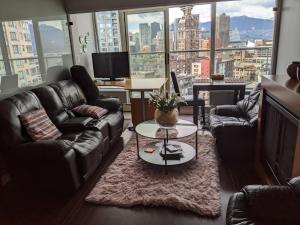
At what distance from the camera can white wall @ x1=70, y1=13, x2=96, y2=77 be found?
436cm

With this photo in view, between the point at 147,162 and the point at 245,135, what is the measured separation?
1.22 m

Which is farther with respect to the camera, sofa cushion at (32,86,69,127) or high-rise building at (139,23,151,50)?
high-rise building at (139,23,151,50)

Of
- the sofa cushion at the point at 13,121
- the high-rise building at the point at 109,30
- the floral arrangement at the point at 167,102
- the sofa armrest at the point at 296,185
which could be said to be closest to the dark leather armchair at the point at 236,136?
the floral arrangement at the point at 167,102

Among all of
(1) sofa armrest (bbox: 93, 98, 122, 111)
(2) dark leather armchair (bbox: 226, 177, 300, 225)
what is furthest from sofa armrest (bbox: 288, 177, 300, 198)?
(1) sofa armrest (bbox: 93, 98, 122, 111)

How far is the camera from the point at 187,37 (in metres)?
4.66

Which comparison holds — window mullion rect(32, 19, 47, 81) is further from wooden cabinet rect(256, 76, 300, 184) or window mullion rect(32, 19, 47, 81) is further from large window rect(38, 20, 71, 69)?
wooden cabinet rect(256, 76, 300, 184)

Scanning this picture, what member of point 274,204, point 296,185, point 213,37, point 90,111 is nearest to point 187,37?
point 213,37

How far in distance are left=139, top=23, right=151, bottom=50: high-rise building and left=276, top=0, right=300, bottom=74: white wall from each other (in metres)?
2.45

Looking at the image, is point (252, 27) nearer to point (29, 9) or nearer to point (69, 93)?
point (69, 93)

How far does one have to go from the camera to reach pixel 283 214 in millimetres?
1338

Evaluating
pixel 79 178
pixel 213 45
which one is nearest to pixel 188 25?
pixel 213 45

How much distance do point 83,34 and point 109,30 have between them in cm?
59

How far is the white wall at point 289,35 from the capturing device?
2.98 metres

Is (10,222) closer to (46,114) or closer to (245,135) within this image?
(46,114)
